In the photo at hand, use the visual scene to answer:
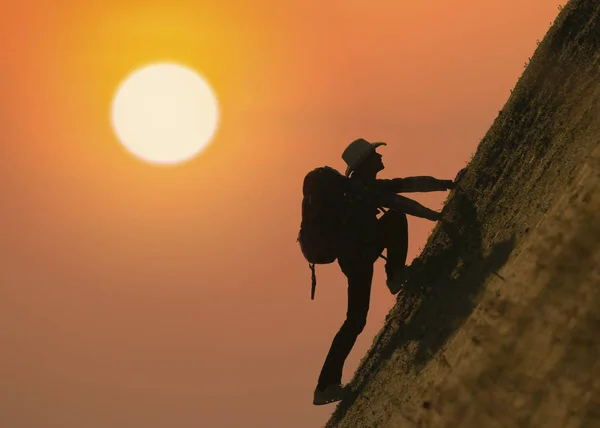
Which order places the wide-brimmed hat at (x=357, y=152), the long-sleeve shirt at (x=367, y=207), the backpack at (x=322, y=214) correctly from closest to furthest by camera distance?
1. the backpack at (x=322, y=214)
2. the long-sleeve shirt at (x=367, y=207)
3. the wide-brimmed hat at (x=357, y=152)

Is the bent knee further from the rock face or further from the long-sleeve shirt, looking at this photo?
the long-sleeve shirt

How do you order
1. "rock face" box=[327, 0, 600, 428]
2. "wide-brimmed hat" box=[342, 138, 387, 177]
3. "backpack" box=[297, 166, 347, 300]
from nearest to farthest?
"rock face" box=[327, 0, 600, 428], "backpack" box=[297, 166, 347, 300], "wide-brimmed hat" box=[342, 138, 387, 177]

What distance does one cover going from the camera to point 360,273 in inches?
430

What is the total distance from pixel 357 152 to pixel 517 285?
4.38m

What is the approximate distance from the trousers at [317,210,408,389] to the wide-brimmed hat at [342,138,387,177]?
978 mm

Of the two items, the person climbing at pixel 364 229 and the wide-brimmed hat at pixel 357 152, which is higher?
the wide-brimmed hat at pixel 357 152

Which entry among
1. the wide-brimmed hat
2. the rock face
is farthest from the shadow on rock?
the wide-brimmed hat

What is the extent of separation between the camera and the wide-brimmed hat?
10.8 meters

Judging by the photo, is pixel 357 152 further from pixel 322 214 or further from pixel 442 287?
pixel 442 287

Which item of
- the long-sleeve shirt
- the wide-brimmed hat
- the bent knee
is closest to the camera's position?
the long-sleeve shirt

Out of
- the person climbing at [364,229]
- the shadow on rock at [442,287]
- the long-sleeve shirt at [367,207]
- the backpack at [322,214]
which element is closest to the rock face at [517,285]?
the shadow on rock at [442,287]

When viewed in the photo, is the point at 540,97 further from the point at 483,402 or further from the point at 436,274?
the point at 483,402

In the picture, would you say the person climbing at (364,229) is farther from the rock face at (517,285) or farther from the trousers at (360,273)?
the rock face at (517,285)

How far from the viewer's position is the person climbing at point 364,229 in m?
10.5
